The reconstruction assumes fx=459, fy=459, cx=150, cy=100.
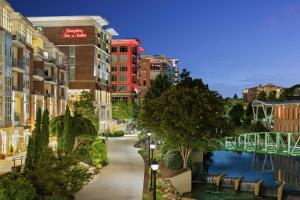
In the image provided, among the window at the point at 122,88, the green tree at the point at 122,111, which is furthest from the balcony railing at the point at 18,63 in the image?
the window at the point at 122,88

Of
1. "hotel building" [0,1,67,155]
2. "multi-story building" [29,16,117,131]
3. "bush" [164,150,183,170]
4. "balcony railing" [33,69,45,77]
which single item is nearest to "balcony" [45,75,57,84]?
"hotel building" [0,1,67,155]

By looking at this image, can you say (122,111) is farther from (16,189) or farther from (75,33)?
(16,189)

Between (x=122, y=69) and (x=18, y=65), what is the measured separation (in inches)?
3027

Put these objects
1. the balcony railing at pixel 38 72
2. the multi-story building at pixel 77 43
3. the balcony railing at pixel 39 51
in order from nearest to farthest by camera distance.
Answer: the balcony railing at pixel 38 72, the balcony railing at pixel 39 51, the multi-story building at pixel 77 43

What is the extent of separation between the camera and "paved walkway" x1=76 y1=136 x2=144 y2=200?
96.3 ft

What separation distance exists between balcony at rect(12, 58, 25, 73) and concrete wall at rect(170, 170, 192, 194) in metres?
21.1

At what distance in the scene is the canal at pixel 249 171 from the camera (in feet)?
131

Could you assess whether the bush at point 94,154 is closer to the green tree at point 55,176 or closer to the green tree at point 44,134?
the green tree at point 44,134

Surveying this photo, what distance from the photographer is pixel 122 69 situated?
125 m

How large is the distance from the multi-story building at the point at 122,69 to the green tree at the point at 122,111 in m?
11.9

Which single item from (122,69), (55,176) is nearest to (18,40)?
(55,176)

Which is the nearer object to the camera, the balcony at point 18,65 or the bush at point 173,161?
the bush at point 173,161

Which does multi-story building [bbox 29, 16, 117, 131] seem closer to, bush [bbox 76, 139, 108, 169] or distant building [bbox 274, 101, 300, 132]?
distant building [bbox 274, 101, 300, 132]

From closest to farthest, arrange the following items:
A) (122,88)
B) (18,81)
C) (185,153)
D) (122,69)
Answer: (185,153)
(18,81)
(122,88)
(122,69)
